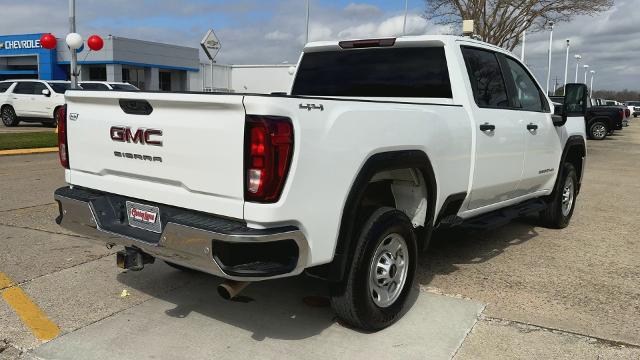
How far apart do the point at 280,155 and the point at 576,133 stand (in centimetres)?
506

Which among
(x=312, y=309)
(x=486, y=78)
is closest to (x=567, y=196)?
(x=486, y=78)

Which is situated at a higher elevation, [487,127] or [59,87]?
[59,87]

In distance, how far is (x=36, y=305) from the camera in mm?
4137

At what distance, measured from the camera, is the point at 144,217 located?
11.5ft

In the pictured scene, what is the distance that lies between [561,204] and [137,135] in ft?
17.2

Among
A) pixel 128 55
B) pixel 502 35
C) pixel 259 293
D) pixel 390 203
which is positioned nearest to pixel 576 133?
pixel 390 203

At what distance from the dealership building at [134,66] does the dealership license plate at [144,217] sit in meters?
37.1

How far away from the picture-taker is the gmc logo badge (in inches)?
132

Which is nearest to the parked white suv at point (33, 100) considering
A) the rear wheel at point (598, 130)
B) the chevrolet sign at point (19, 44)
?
the rear wheel at point (598, 130)

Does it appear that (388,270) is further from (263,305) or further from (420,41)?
(420,41)

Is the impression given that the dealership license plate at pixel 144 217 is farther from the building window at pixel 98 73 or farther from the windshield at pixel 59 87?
the building window at pixel 98 73

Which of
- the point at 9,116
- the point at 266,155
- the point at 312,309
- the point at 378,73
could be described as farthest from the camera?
the point at 9,116

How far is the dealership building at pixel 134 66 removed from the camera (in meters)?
42.4

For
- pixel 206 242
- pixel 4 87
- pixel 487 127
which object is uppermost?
pixel 4 87
